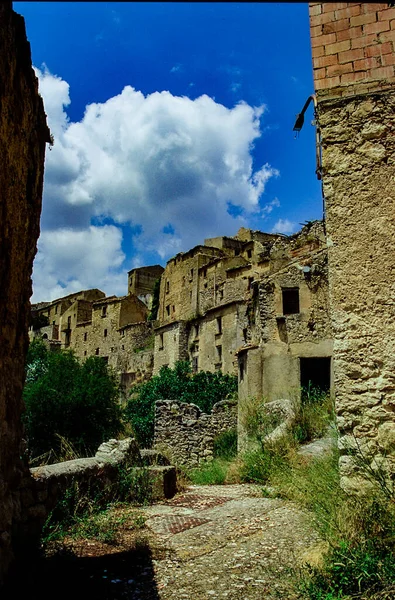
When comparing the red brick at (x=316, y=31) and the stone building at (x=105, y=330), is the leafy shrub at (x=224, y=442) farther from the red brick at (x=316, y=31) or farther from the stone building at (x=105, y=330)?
the stone building at (x=105, y=330)

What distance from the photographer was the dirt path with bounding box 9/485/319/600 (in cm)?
396

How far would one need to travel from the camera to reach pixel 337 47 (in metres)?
5.39

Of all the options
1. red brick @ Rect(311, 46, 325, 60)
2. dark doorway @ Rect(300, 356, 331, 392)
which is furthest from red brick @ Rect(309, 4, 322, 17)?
dark doorway @ Rect(300, 356, 331, 392)

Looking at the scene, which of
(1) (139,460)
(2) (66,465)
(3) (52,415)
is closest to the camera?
(2) (66,465)

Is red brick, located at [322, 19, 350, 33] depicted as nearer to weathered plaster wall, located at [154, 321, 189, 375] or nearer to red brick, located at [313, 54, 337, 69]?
red brick, located at [313, 54, 337, 69]

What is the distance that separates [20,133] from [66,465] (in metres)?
4.33

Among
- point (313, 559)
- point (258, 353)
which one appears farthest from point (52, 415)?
point (313, 559)

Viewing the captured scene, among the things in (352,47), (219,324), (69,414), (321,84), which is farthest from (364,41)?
(219,324)

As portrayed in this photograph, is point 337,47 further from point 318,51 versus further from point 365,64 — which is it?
point 365,64

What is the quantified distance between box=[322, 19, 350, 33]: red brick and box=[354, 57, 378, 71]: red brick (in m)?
0.44

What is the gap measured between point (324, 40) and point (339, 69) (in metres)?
0.38

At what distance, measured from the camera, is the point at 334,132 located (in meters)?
5.34

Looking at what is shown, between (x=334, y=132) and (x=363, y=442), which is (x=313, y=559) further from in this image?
(x=334, y=132)

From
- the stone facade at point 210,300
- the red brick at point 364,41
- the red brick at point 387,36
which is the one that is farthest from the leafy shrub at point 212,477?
the stone facade at point 210,300
